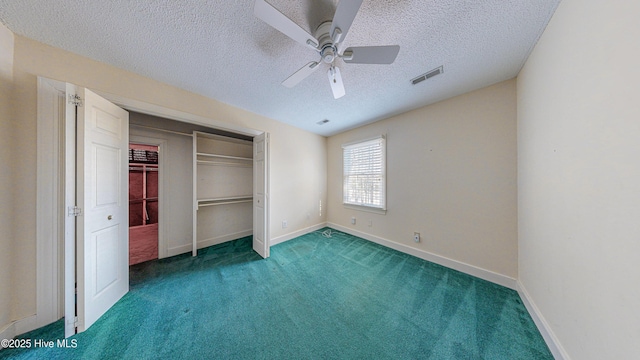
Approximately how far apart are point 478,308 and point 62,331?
12.4 ft

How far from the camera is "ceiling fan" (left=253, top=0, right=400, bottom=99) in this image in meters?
1.02

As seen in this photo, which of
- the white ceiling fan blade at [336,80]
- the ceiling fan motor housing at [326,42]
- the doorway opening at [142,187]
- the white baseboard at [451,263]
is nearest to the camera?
the ceiling fan motor housing at [326,42]

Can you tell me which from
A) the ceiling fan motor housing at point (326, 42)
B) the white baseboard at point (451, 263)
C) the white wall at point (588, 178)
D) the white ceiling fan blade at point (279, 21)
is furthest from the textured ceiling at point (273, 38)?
the white baseboard at point (451, 263)

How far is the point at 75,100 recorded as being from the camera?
1455mm

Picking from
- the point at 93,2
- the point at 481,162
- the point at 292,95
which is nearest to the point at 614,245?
the point at 481,162

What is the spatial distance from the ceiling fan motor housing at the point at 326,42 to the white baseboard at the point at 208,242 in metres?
3.44

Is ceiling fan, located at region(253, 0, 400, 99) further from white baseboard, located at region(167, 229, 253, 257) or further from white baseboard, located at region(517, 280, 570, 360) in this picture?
white baseboard, located at region(167, 229, 253, 257)

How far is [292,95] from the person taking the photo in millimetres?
2375

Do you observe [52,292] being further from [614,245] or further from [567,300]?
[567,300]

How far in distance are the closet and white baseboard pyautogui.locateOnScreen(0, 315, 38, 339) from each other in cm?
137

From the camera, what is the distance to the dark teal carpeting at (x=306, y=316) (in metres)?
1.31

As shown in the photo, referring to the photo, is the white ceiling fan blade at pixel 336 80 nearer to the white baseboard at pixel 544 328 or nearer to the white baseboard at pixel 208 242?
the white baseboard at pixel 544 328

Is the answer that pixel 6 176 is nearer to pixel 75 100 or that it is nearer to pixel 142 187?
pixel 75 100

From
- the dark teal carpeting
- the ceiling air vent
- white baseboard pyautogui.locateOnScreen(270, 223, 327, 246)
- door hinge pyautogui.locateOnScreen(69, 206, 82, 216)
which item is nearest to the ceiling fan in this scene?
the ceiling air vent
